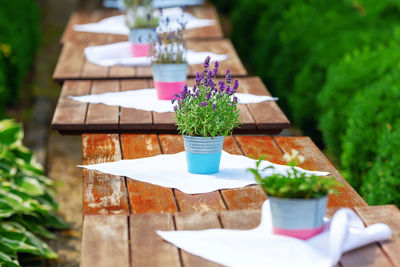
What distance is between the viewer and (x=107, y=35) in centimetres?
507

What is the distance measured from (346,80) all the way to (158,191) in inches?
101

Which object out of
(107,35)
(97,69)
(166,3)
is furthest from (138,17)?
(166,3)

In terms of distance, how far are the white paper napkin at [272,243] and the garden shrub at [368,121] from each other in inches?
77.0

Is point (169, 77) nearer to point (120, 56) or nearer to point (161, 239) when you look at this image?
point (120, 56)

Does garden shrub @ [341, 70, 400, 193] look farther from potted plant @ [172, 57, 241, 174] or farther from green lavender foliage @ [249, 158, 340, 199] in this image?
green lavender foliage @ [249, 158, 340, 199]

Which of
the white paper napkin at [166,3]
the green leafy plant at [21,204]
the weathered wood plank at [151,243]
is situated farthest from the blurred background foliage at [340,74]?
the green leafy plant at [21,204]

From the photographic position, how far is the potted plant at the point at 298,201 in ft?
5.54

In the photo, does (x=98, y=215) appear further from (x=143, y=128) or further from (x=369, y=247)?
(x=143, y=128)

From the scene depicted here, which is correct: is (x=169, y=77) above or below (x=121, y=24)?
above

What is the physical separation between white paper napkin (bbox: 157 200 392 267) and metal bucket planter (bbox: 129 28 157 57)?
248 cm

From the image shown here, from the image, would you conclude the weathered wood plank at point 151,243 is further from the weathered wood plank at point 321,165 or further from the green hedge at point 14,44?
the green hedge at point 14,44

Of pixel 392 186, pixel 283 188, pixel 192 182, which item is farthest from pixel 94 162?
pixel 392 186

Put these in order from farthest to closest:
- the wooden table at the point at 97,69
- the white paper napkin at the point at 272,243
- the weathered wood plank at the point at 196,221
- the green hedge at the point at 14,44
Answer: the green hedge at the point at 14,44
the wooden table at the point at 97,69
the weathered wood plank at the point at 196,221
the white paper napkin at the point at 272,243

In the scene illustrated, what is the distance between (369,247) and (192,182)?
70 cm
